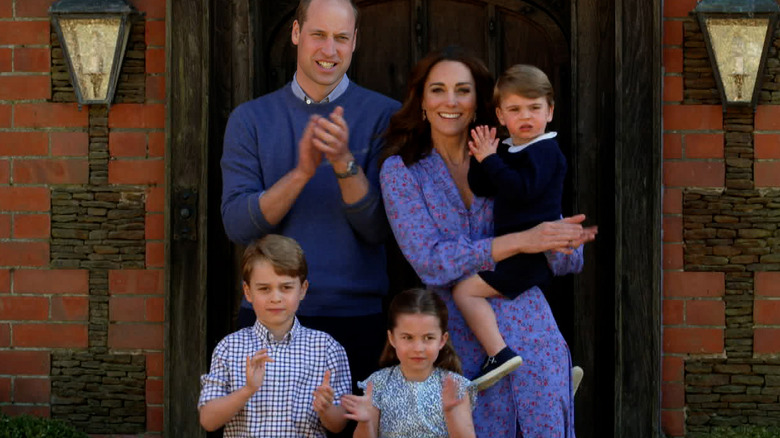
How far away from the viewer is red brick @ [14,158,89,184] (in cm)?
438

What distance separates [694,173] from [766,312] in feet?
2.02

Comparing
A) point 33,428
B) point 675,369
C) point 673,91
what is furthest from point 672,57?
point 33,428

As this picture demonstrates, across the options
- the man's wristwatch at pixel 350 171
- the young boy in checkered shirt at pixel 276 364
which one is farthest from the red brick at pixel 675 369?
the man's wristwatch at pixel 350 171

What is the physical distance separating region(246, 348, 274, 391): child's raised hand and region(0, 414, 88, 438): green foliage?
4.33 ft

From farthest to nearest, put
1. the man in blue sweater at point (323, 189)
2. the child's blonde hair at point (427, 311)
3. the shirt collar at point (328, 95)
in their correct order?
the shirt collar at point (328, 95) → the man in blue sweater at point (323, 189) → the child's blonde hair at point (427, 311)

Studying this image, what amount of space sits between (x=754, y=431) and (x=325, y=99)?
6.56 ft

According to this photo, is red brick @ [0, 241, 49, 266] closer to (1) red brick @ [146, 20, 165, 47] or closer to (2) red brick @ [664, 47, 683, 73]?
(1) red brick @ [146, 20, 165, 47]

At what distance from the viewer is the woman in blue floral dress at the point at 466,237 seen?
10.7 feet

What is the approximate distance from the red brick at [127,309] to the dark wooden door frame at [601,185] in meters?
0.15

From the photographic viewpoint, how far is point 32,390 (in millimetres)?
4430

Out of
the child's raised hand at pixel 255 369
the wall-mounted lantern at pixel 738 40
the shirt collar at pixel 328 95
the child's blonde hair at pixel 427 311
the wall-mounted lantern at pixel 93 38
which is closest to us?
the child's raised hand at pixel 255 369

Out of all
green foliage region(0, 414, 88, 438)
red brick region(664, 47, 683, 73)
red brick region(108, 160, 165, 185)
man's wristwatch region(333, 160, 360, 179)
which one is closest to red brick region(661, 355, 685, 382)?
red brick region(664, 47, 683, 73)

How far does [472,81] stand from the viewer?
346 cm

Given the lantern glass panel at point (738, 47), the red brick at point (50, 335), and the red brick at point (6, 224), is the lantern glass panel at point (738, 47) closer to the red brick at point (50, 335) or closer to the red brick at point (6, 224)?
the red brick at point (50, 335)
